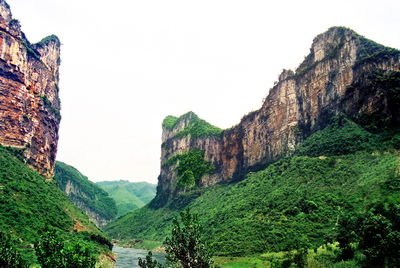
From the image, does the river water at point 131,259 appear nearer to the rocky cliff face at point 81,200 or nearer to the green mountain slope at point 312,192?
the green mountain slope at point 312,192

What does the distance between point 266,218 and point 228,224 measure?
1200cm

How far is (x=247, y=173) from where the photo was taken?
96750 millimetres

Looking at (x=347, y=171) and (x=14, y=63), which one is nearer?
(x=347, y=171)

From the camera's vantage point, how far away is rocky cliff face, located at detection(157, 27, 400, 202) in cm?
6047

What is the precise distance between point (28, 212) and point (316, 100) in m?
72.3

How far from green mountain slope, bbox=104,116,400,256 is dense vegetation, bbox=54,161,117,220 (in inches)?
3872

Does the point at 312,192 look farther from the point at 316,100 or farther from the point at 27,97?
the point at 27,97

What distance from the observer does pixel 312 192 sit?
2135 inches

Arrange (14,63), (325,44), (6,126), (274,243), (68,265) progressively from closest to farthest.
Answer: (68,265)
(274,243)
(6,126)
(14,63)
(325,44)

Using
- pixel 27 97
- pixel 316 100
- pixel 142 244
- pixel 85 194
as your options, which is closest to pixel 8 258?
pixel 27 97

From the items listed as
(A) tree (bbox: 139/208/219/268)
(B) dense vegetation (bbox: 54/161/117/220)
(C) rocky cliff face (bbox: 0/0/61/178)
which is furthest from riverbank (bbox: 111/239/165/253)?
(A) tree (bbox: 139/208/219/268)

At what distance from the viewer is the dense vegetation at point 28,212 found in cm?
3534

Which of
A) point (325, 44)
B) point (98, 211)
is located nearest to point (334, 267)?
point (325, 44)

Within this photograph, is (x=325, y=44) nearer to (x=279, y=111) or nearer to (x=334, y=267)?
(x=279, y=111)
